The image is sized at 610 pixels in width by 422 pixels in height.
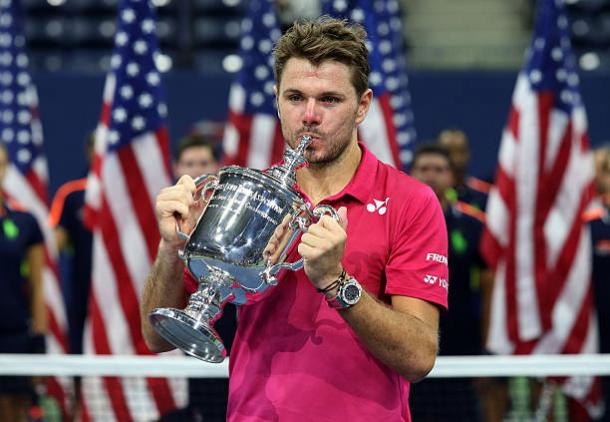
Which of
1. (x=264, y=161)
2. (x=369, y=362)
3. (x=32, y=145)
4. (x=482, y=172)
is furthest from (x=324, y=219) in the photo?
(x=482, y=172)

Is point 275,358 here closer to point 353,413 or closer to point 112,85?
point 353,413

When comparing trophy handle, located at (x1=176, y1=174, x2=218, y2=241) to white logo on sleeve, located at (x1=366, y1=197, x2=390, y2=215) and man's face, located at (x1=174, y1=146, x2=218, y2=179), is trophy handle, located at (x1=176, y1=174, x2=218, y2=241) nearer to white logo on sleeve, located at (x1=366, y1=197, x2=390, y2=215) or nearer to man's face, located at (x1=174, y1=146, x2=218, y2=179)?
white logo on sleeve, located at (x1=366, y1=197, x2=390, y2=215)

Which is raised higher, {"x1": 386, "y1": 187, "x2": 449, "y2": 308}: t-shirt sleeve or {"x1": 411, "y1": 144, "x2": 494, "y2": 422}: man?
{"x1": 386, "y1": 187, "x2": 449, "y2": 308}: t-shirt sleeve

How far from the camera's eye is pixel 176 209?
117 inches

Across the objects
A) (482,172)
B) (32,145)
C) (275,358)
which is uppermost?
(275,358)

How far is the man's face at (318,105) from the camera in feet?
9.73

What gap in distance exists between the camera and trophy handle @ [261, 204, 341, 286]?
9.20ft

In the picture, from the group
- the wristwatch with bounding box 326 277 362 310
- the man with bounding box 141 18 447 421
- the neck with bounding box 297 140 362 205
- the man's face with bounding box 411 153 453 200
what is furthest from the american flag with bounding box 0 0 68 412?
the wristwatch with bounding box 326 277 362 310

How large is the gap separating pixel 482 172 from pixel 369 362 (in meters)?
10.6

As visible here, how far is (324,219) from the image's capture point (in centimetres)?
275

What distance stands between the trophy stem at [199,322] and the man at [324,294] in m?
0.25

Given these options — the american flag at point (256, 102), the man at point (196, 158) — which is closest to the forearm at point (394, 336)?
the man at point (196, 158)

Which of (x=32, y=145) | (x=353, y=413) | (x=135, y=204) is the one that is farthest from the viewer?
(x=32, y=145)

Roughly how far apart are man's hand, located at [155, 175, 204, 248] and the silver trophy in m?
0.12
